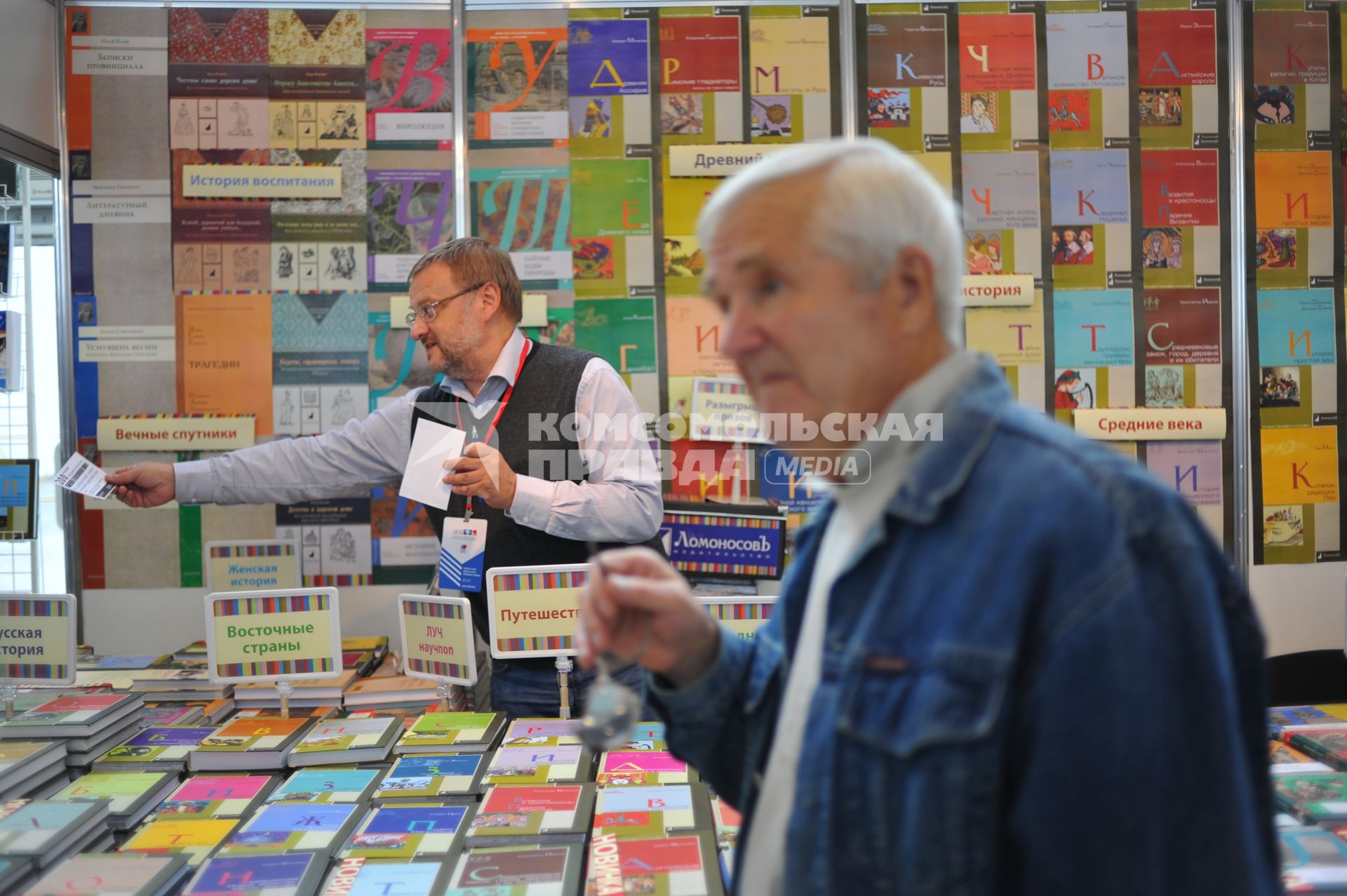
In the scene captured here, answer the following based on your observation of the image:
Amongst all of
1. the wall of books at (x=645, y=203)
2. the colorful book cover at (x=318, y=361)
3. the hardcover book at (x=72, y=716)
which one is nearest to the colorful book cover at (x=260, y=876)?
the hardcover book at (x=72, y=716)

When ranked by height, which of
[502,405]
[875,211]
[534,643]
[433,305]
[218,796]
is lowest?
[218,796]

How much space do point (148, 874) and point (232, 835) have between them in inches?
8.6

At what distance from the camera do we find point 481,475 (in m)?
2.53

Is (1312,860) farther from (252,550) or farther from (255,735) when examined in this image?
(252,550)

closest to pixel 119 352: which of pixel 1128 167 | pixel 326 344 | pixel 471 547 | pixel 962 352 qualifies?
pixel 326 344

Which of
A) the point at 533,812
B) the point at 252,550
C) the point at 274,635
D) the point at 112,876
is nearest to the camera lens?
the point at 112,876

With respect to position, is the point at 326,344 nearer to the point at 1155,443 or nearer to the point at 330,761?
the point at 330,761

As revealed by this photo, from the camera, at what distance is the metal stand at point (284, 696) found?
2.60 meters

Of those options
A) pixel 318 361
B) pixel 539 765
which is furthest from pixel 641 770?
pixel 318 361

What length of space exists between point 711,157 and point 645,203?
12.1 inches

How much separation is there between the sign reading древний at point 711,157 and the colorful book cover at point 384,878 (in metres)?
2.79

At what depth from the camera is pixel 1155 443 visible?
389 cm

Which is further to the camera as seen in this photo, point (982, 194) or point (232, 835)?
point (982, 194)

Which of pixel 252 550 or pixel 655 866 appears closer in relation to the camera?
pixel 655 866
